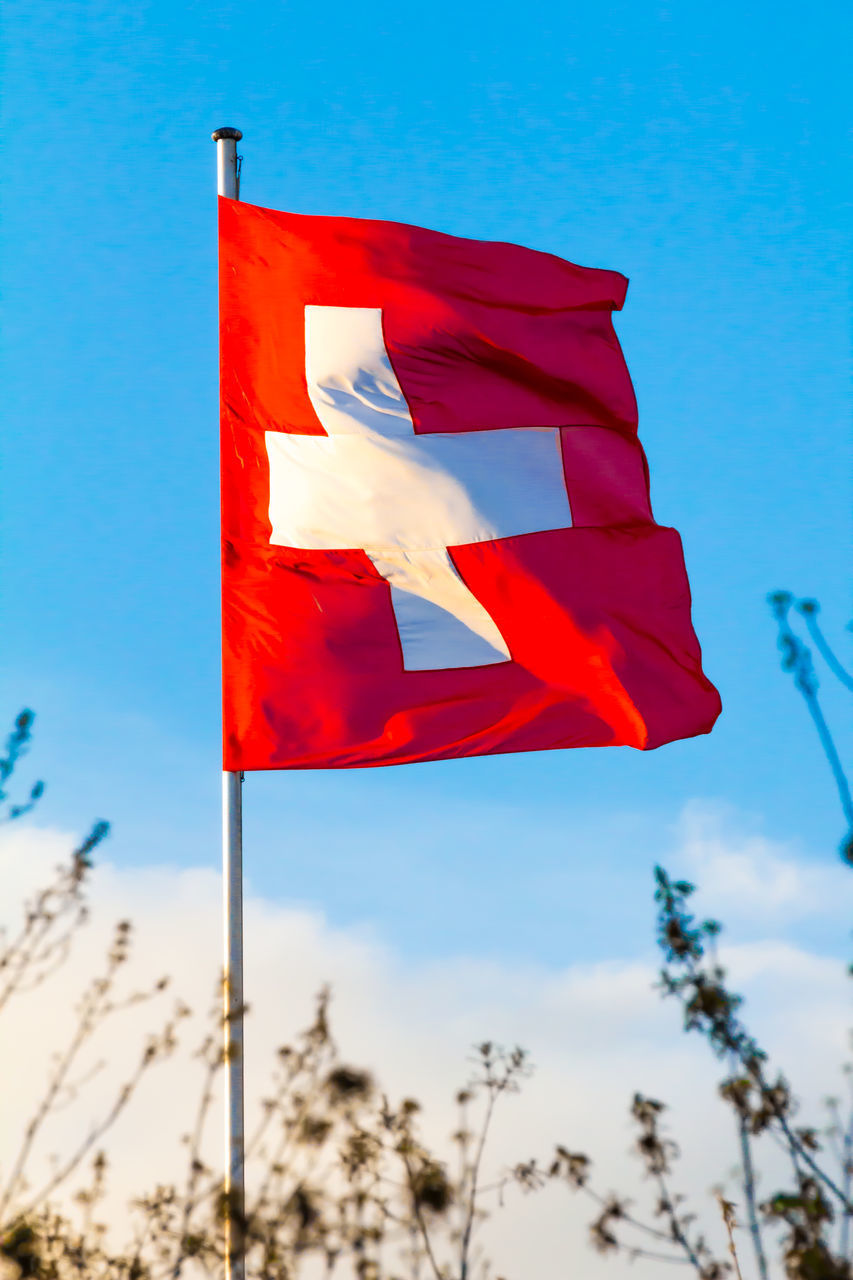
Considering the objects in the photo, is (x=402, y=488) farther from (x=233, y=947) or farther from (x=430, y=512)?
(x=233, y=947)

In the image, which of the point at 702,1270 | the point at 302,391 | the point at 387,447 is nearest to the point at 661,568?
the point at 387,447

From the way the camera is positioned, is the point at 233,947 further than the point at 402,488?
No

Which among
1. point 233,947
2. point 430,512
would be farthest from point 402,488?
point 233,947

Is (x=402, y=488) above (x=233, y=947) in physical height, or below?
above

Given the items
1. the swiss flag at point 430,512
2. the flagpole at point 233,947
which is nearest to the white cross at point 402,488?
the swiss flag at point 430,512

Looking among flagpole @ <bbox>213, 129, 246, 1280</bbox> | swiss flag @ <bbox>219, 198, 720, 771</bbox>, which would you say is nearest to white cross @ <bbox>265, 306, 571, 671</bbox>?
swiss flag @ <bbox>219, 198, 720, 771</bbox>

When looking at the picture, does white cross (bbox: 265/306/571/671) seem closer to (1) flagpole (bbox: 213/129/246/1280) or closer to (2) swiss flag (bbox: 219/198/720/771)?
(2) swiss flag (bbox: 219/198/720/771)

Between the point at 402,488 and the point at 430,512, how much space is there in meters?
0.25

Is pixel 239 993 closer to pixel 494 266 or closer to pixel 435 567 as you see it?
pixel 435 567

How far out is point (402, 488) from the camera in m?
10.6

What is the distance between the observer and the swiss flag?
970 cm

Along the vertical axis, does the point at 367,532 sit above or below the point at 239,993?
above

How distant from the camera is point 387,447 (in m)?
10.6

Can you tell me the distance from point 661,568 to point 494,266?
8.32 feet
